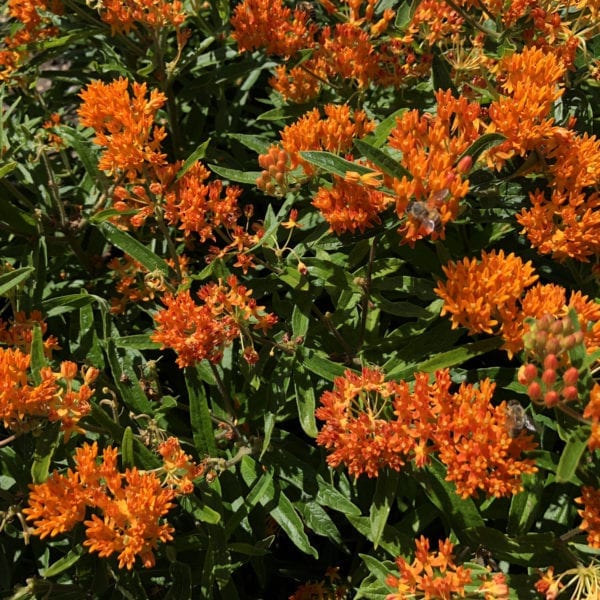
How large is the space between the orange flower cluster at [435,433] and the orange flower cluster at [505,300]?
26cm

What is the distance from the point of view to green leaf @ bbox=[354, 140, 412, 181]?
2.53 meters

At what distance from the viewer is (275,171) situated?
2979 millimetres

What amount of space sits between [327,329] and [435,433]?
3.43ft

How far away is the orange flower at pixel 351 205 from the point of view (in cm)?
276

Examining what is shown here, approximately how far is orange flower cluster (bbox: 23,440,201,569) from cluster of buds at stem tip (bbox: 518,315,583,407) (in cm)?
140

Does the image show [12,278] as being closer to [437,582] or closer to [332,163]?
[332,163]

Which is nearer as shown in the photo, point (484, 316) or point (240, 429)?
point (484, 316)

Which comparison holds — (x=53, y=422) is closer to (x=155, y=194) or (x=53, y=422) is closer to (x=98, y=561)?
(x=98, y=561)

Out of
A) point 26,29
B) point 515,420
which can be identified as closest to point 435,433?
point 515,420

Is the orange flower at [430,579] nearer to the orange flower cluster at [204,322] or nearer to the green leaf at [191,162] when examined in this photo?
the orange flower cluster at [204,322]

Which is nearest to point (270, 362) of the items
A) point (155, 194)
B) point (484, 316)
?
point (155, 194)

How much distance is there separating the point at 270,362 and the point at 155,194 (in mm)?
1062

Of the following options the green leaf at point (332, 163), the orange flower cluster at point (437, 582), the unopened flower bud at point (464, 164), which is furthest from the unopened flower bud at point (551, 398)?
the green leaf at point (332, 163)

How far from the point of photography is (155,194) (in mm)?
3266
